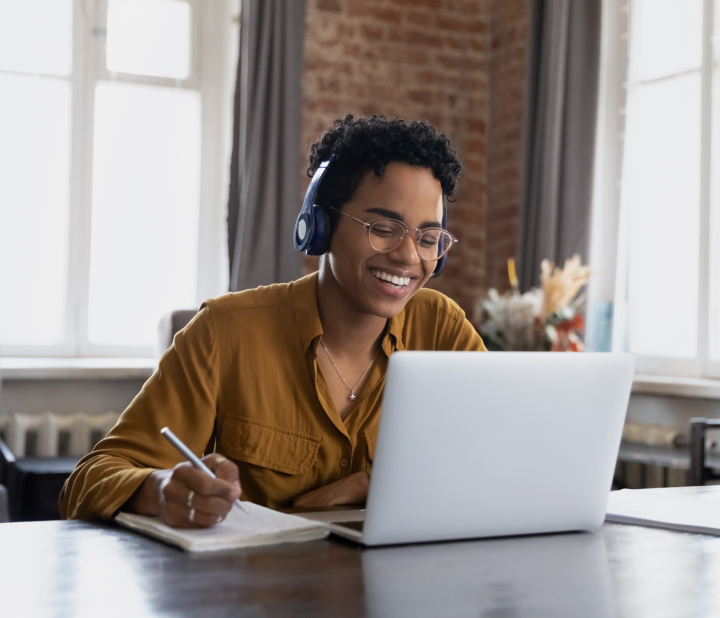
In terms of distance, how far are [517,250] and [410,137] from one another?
8.71 ft

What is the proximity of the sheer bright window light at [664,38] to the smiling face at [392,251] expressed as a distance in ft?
8.21

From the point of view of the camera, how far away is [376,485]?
41.2 inches

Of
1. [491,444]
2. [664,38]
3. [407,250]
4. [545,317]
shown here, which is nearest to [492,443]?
[491,444]

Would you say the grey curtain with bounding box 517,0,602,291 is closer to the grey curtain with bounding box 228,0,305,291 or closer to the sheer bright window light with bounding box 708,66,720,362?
the sheer bright window light with bounding box 708,66,720,362

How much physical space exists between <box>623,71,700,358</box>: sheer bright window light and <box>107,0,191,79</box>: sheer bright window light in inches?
81.9

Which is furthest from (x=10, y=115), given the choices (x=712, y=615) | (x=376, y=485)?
(x=712, y=615)

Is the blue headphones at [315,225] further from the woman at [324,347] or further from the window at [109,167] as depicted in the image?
the window at [109,167]

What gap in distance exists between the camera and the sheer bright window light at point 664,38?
3646 mm

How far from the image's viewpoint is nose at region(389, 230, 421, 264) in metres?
1.58

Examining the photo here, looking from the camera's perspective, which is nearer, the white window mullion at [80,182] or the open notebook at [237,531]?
the open notebook at [237,531]

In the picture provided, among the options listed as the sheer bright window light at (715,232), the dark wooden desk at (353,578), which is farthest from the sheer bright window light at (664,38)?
the dark wooden desk at (353,578)

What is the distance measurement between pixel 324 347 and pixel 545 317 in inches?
80.2

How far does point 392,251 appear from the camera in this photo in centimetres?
158

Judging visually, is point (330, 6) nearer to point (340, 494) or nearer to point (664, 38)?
point (664, 38)
